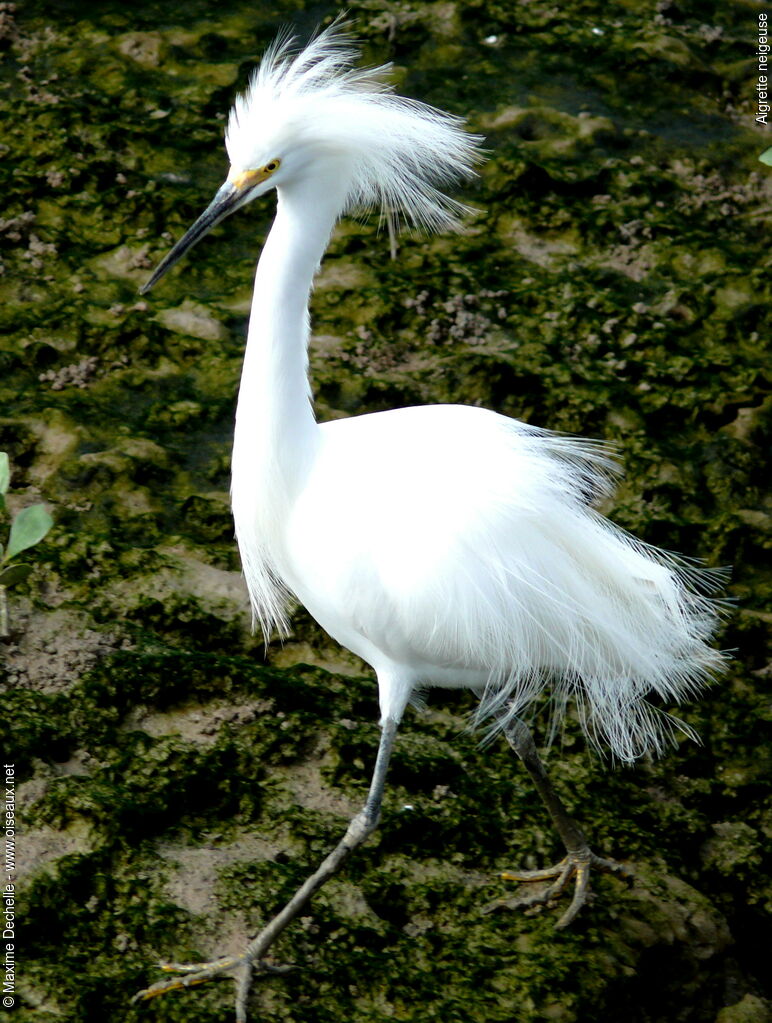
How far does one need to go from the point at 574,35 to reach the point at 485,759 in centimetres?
359

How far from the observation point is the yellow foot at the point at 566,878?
8.55 feet

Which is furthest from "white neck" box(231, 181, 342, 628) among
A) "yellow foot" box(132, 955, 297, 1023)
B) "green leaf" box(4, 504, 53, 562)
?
"yellow foot" box(132, 955, 297, 1023)

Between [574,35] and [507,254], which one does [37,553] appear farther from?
[574,35]

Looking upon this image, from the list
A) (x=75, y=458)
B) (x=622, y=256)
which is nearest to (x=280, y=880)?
(x=75, y=458)

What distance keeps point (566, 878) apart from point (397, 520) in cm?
93

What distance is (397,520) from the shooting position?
7.94 ft

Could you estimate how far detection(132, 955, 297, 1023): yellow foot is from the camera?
221 cm

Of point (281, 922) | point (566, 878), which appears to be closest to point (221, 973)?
point (281, 922)

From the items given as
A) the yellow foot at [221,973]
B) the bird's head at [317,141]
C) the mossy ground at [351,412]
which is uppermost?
the bird's head at [317,141]

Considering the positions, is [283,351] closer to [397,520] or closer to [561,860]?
[397,520]

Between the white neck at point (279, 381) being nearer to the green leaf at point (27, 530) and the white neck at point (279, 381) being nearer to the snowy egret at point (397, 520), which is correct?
the snowy egret at point (397, 520)

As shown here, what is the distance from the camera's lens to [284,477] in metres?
2.52

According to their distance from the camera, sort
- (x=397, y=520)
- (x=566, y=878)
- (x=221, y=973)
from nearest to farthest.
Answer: (x=221, y=973) → (x=397, y=520) → (x=566, y=878)

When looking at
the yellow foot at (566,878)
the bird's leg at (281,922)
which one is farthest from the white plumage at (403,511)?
the yellow foot at (566,878)
